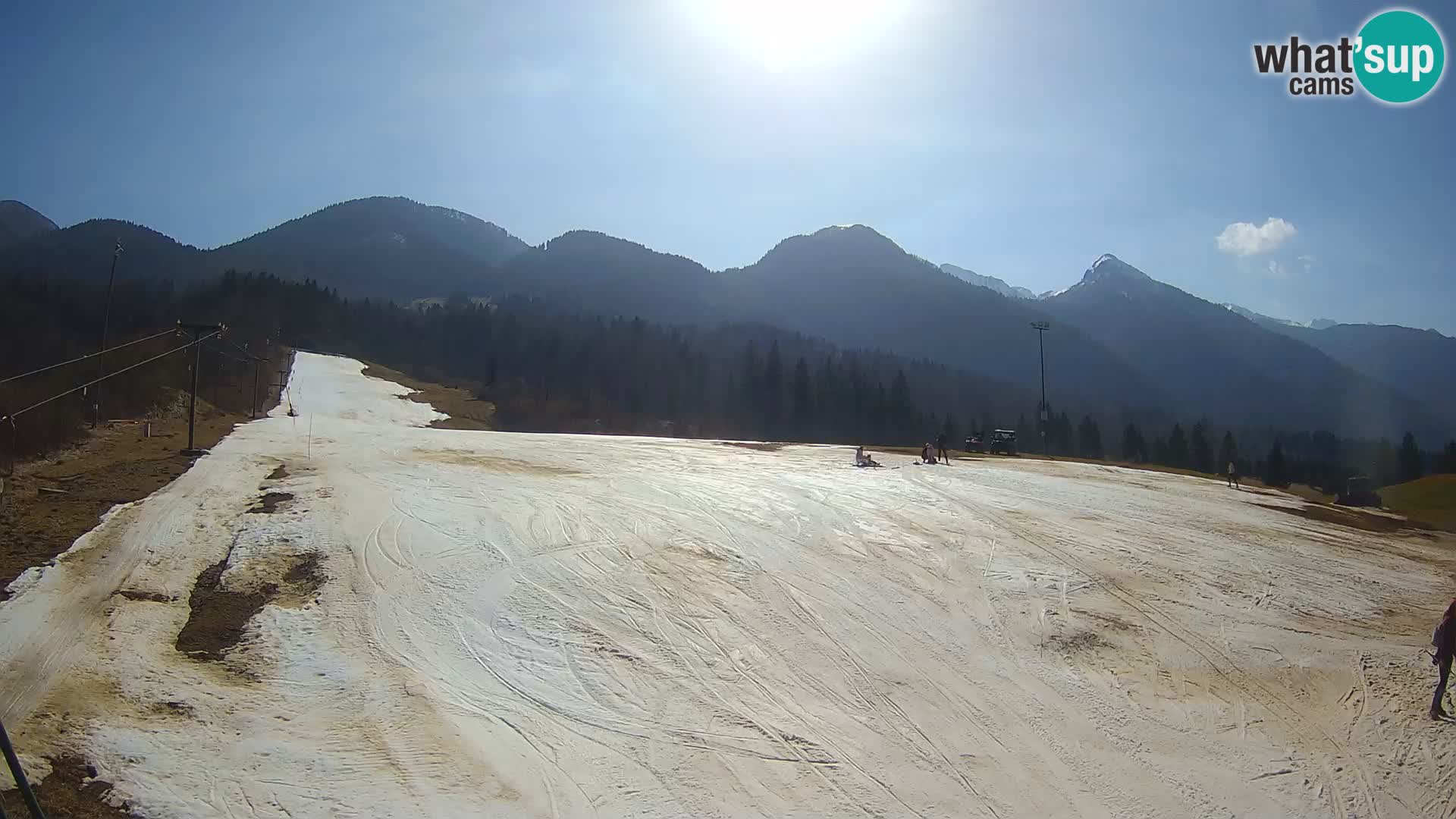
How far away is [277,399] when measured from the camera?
53094 mm

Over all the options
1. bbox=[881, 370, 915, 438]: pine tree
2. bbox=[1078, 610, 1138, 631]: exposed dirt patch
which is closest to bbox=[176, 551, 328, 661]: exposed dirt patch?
bbox=[1078, 610, 1138, 631]: exposed dirt patch

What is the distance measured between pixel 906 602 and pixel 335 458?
2024 centimetres

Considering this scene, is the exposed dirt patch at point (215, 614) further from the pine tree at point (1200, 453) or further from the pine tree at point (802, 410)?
the pine tree at point (1200, 453)

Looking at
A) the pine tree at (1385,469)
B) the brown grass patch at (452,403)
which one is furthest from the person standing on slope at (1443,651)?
the pine tree at (1385,469)

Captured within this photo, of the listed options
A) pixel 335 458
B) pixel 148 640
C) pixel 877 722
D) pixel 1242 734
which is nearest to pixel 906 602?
pixel 877 722

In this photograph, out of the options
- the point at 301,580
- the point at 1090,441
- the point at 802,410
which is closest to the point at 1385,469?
the point at 1090,441

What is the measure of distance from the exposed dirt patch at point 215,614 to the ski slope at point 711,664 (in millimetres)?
245

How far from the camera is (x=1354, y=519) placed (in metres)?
27.1

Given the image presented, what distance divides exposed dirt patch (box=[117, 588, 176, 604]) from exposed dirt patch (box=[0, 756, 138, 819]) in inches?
181

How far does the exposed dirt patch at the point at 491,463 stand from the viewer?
2494cm

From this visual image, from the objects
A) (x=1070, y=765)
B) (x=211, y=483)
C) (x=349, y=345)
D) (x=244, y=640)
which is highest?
(x=349, y=345)

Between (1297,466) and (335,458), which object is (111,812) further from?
(1297,466)

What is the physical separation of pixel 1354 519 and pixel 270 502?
35.9 m

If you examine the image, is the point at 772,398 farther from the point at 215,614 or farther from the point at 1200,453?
the point at 215,614
